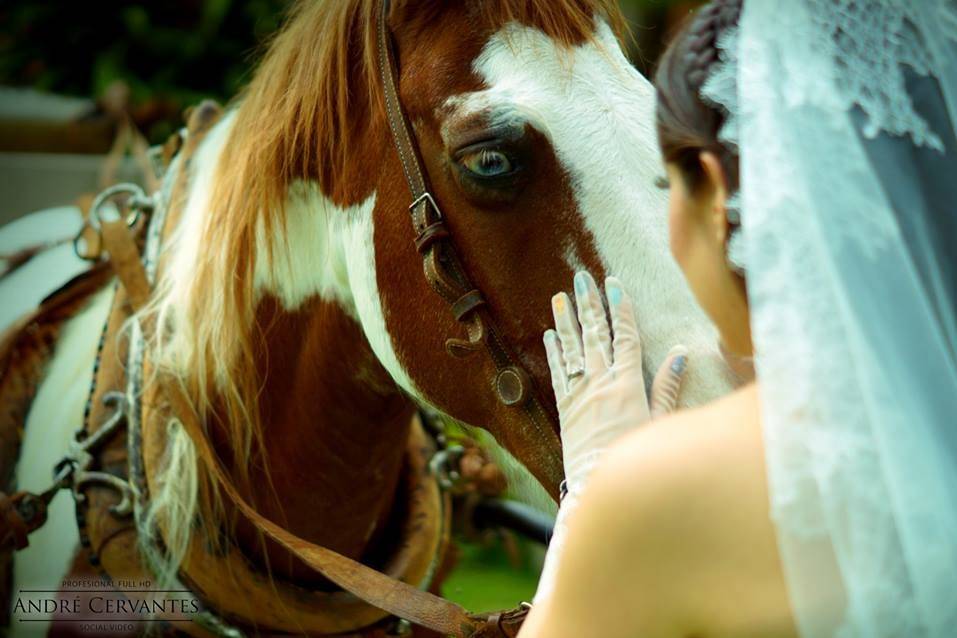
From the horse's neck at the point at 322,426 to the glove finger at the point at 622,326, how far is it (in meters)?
0.58

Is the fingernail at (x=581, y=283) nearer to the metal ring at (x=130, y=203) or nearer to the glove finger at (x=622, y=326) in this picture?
the glove finger at (x=622, y=326)

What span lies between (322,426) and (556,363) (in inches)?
24.2

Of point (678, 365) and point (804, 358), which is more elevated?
point (804, 358)

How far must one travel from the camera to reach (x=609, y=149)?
1403mm

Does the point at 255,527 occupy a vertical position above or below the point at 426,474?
above

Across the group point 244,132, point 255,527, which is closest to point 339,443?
point 255,527

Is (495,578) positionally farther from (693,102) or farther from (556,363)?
(693,102)

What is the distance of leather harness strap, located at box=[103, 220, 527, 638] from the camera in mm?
1537

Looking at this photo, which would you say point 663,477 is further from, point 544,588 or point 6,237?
point 6,237

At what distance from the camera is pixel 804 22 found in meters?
0.98

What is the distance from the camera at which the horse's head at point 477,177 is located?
1.39 meters

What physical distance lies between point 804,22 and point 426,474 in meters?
1.45

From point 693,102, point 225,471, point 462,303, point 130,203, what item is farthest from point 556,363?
point 130,203

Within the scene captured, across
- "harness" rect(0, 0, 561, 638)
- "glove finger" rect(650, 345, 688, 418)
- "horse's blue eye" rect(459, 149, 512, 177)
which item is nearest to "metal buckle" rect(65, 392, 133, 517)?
"harness" rect(0, 0, 561, 638)
